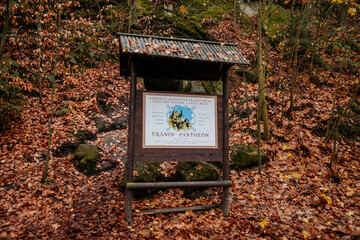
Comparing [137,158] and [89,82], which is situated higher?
[89,82]

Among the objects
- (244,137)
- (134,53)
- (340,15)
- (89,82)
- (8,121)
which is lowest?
(244,137)

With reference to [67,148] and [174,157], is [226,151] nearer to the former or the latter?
[174,157]

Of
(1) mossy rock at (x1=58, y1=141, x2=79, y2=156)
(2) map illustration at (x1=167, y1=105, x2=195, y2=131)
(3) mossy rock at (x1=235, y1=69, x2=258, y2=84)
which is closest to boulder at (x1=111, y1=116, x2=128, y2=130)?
(1) mossy rock at (x1=58, y1=141, x2=79, y2=156)

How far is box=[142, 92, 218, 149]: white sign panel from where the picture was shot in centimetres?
511

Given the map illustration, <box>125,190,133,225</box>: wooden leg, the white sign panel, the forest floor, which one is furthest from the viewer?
the map illustration

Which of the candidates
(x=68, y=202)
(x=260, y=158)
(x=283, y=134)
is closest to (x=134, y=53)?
(x=68, y=202)

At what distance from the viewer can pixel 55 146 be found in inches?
295

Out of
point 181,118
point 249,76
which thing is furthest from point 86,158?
point 249,76

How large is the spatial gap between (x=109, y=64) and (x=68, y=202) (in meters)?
9.39

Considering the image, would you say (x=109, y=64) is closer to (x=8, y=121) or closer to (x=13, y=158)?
(x=8, y=121)

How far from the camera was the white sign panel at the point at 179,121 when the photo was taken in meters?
5.11

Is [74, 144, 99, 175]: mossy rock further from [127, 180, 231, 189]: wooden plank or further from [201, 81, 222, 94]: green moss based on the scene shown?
[201, 81, 222, 94]: green moss

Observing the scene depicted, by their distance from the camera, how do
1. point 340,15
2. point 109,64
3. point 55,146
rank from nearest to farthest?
point 55,146
point 109,64
point 340,15

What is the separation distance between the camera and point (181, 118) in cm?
532
